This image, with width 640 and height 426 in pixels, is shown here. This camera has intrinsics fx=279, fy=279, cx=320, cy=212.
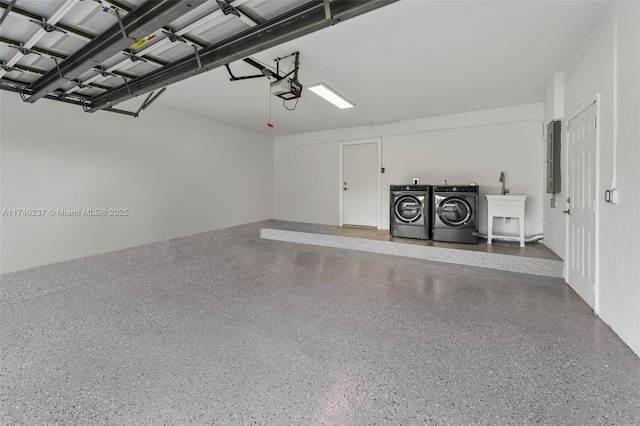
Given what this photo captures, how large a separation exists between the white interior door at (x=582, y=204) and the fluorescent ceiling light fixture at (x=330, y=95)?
9.13 feet

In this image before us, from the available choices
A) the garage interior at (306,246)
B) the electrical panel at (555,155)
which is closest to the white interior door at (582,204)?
the garage interior at (306,246)

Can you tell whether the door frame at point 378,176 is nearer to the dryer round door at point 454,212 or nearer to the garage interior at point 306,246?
the garage interior at point 306,246

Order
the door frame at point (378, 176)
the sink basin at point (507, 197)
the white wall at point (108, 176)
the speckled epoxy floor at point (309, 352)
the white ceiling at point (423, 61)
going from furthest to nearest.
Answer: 1. the door frame at point (378, 176)
2. the sink basin at point (507, 197)
3. the white wall at point (108, 176)
4. the white ceiling at point (423, 61)
5. the speckled epoxy floor at point (309, 352)

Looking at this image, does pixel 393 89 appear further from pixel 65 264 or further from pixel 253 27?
pixel 65 264

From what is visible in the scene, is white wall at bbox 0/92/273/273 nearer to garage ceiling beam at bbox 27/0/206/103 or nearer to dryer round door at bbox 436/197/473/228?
garage ceiling beam at bbox 27/0/206/103

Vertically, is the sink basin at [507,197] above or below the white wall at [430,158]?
below

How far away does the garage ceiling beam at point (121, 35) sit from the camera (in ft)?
5.39

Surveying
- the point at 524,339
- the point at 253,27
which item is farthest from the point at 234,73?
the point at 524,339

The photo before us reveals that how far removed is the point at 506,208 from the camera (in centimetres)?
438

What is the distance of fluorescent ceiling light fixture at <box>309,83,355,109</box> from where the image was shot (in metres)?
3.75

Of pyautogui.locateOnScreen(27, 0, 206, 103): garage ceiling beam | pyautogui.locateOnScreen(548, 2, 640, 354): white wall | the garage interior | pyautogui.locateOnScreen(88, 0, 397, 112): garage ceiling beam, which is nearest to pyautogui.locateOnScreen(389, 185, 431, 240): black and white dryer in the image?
the garage interior

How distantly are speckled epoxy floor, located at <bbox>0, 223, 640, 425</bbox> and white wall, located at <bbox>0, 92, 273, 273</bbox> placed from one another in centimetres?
49

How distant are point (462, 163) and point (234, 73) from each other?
13.8 feet

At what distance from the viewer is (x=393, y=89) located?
3924 mm
